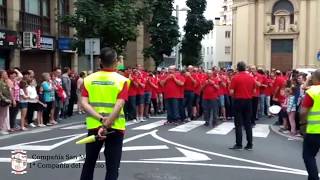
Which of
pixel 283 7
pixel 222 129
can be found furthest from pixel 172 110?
pixel 283 7

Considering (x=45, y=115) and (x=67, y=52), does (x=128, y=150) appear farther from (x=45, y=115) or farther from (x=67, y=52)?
(x=67, y=52)

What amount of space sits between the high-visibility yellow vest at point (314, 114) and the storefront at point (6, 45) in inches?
735

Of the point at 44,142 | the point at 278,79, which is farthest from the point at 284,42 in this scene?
the point at 44,142

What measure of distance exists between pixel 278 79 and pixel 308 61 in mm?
48354

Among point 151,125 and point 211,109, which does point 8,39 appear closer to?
point 151,125

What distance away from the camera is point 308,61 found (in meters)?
67.2

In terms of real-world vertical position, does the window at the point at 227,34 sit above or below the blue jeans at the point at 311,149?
above

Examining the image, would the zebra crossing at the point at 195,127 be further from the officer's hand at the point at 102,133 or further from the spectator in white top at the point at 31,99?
the officer's hand at the point at 102,133

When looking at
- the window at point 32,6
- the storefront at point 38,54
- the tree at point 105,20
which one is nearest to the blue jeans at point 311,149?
the tree at point 105,20

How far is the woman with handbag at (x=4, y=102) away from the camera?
15.3 metres

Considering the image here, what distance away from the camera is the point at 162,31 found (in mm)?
37469

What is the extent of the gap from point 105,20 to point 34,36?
6.00 m

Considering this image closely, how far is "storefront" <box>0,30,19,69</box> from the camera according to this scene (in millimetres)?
24455

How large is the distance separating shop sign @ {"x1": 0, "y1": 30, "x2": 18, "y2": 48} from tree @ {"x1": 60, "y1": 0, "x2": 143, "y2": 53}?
283 cm
